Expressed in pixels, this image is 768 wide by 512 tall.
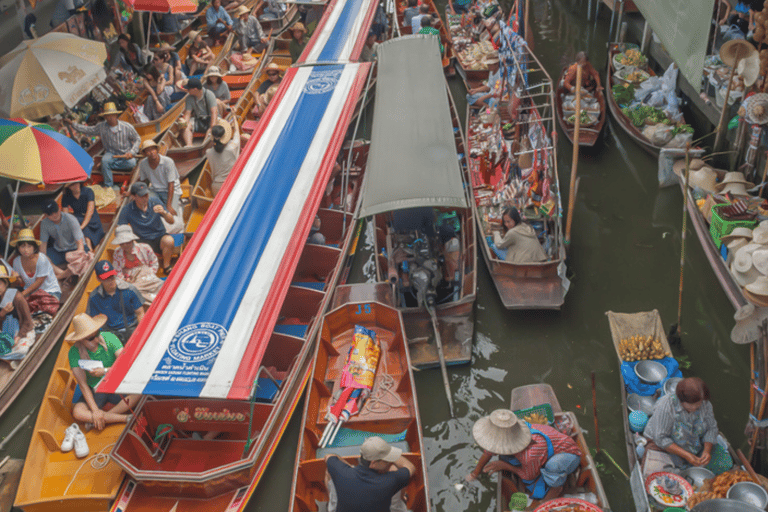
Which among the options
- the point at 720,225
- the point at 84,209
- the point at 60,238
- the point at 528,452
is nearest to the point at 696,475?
the point at 528,452

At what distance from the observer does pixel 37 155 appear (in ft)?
26.0

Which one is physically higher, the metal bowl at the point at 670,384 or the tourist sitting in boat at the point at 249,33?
the tourist sitting in boat at the point at 249,33

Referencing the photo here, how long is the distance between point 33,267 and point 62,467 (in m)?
3.07

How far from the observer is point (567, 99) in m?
13.3

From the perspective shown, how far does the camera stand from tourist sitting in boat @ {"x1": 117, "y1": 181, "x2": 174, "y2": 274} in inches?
373

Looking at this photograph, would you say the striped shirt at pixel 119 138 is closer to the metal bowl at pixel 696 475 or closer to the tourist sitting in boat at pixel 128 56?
the tourist sitting in boat at pixel 128 56

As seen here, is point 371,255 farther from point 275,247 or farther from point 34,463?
point 34,463

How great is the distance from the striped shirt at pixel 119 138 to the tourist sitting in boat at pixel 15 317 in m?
3.49

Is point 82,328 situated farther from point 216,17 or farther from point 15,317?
point 216,17

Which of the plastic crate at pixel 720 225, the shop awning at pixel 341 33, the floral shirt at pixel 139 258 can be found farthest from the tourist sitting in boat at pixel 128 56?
the plastic crate at pixel 720 225

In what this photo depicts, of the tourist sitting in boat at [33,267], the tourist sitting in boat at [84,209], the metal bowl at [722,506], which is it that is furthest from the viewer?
the tourist sitting in boat at [84,209]

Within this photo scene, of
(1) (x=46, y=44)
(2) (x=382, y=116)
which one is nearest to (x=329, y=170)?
(2) (x=382, y=116)

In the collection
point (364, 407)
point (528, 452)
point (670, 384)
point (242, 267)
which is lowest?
point (364, 407)

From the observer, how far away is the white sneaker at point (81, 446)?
6898 mm
